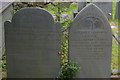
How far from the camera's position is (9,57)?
462cm

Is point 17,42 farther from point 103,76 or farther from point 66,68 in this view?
point 103,76

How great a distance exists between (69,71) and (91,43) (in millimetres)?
541

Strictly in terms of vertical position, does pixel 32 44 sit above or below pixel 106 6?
below

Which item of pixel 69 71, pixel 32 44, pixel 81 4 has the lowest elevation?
pixel 69 71

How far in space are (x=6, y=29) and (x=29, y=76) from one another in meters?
0.81

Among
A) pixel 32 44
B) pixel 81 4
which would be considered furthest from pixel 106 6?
pixel 32 44

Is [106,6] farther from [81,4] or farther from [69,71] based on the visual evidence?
[69,71]

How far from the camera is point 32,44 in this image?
4562 mm

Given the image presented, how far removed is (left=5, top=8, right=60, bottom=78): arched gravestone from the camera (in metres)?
4.49

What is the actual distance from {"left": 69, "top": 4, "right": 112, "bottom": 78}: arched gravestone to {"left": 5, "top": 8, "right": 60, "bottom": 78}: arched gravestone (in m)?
0.28

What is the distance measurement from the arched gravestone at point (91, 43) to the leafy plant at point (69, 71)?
11 centimetres

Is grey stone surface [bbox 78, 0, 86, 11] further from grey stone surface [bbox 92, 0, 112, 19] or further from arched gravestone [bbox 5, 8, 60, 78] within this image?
arched gravestone [bbox 5, 8, 60, 78]

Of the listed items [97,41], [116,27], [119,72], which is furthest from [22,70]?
[116,27]

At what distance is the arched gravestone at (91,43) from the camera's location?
4410 millimetres
